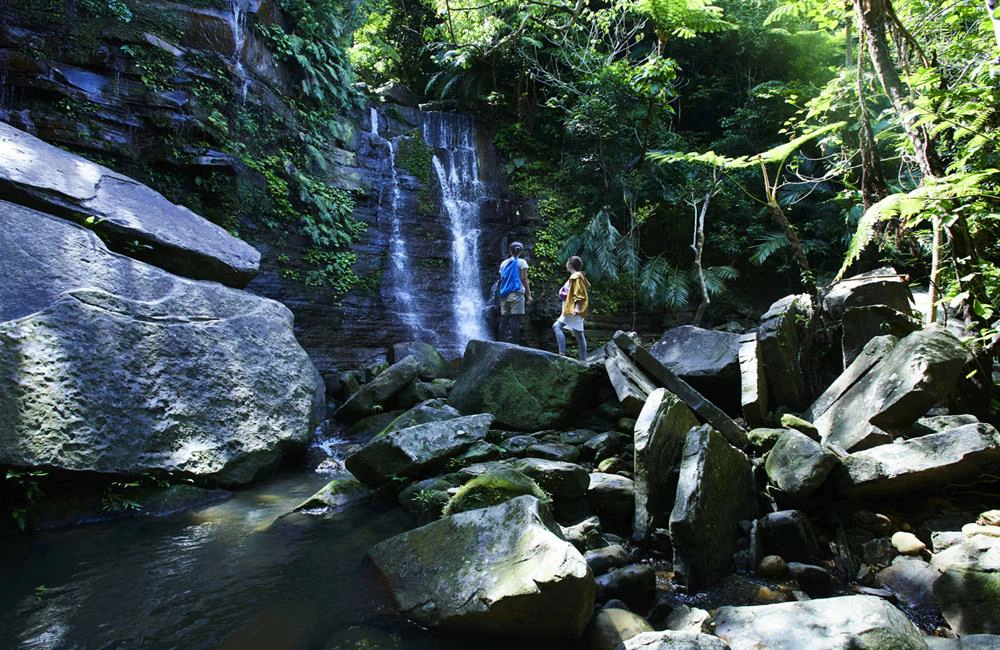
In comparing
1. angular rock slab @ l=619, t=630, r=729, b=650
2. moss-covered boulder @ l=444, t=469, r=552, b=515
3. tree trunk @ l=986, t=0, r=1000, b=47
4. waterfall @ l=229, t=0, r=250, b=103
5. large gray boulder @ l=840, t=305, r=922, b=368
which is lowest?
angular rock slab @ l=619, t=630, r=729, b=650

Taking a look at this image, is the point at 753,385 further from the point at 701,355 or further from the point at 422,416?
the point at 422,416

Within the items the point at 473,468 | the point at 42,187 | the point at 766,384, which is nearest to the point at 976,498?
the point at 766,384

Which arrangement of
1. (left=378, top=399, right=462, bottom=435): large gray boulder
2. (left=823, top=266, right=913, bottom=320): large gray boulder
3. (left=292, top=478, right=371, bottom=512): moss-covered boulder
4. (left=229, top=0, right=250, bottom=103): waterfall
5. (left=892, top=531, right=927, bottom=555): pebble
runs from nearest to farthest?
1. (left=892, top=531, right=927, bottom=555): pebble
2. (left=292, top=478, right=371, bottom=512): moss-covered boulder
3. (left=823, top=266, right=913, bottom=320): large gray boulder
4. (left=378, top=399, right=462, bottom=435): large gray boulder
5. (left=229, top=0, right=250, bottom=103): waterfall

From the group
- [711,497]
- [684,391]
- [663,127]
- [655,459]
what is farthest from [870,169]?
[663,127]

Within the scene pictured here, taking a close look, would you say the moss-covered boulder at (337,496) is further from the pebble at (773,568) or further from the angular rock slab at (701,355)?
the angular rock slab at (701,355)

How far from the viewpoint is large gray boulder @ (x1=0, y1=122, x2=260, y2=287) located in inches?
218

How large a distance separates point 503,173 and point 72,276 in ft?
41.6

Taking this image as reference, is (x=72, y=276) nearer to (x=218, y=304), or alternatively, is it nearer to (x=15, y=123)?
(x=218, y=304)

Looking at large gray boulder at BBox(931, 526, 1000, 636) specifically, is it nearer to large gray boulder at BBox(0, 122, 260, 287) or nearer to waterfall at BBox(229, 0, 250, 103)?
large gray boulder at BBox(0, 122, 260, 287)

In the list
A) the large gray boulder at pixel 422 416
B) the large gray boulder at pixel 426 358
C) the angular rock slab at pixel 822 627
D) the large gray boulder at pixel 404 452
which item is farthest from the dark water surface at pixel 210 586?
the large gray boulder at pixel 426 358

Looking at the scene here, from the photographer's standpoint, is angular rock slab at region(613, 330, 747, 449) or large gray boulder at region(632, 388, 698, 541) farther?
angular rock slab at region(613, 330, 747, 449)

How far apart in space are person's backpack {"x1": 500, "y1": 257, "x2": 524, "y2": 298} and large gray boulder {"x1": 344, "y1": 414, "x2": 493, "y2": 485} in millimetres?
4177

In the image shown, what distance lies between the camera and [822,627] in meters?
2.55

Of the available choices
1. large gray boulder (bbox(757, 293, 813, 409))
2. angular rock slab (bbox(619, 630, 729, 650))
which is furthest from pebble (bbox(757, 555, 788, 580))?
→ large gray boulder (bbox(757, 293, 813, 409))
